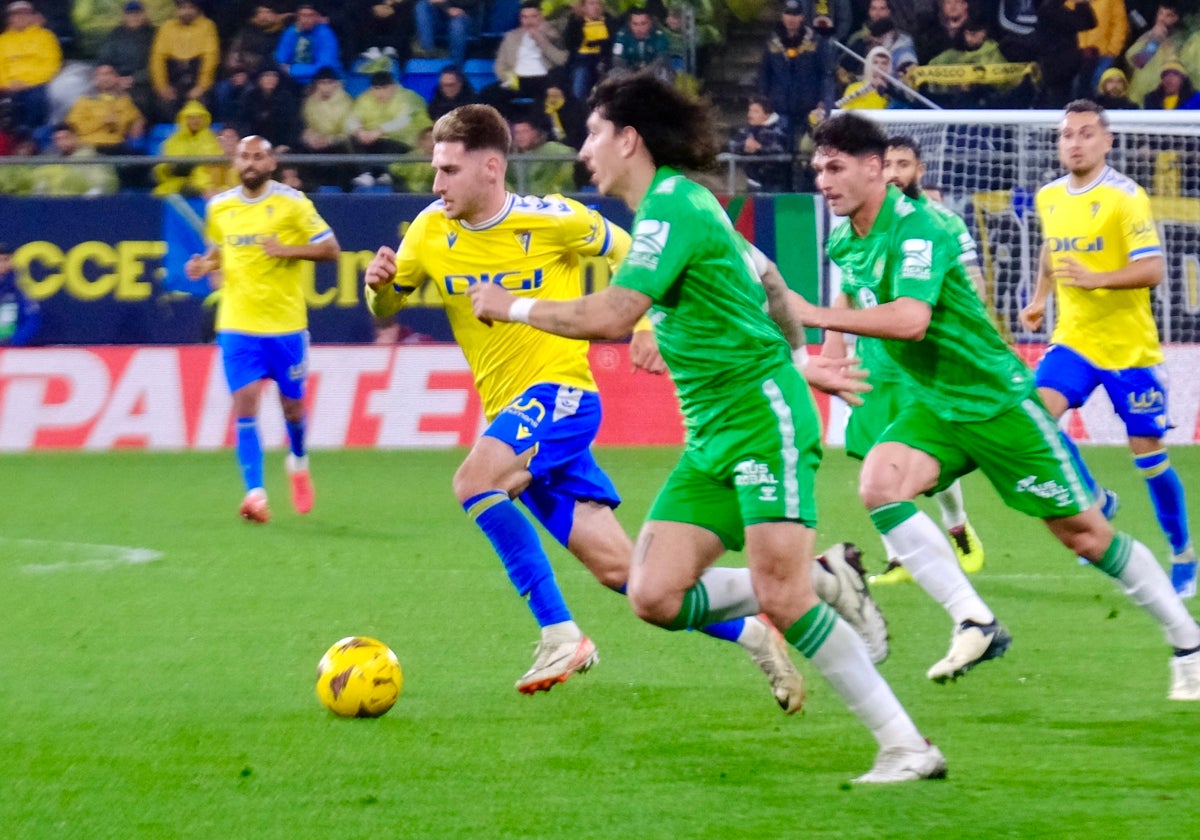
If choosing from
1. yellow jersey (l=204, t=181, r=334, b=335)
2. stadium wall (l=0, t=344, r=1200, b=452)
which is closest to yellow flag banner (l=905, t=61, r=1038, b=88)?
stadium wall (l=0, t=344, r=1200, b=452)

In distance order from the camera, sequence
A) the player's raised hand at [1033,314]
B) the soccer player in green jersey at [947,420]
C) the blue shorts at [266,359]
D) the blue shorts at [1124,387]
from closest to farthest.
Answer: the soccer player in green jersey at [947,420] < the blue shorts at [1124,387] < the player's raised hand at [1033,314] < the blue shorts at [266,359]

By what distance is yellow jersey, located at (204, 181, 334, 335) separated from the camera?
1112cm

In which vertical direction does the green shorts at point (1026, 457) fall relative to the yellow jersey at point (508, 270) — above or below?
below

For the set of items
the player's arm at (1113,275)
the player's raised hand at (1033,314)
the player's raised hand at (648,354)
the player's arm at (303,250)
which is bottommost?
the player's raised hand at (1033,314)

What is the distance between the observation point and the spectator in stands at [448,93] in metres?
16.7

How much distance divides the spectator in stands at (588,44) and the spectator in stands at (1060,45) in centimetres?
407

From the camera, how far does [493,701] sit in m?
5.98

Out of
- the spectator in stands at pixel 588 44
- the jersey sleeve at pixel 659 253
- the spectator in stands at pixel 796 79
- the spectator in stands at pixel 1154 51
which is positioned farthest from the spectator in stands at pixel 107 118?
the jersey sleeve at pixel 659 253

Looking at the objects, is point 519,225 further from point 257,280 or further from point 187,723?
point 257,280

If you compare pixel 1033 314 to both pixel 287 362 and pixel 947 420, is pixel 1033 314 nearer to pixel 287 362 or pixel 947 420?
pixel 947 420

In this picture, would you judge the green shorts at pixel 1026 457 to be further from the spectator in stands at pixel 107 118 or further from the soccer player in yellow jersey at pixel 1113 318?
the spectator in stands at pixel 107 118

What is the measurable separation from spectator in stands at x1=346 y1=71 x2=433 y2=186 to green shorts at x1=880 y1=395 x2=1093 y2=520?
441 inches

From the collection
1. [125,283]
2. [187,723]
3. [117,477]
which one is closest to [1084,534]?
[187,723]

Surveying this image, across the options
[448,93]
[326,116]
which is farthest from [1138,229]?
[326,116]
